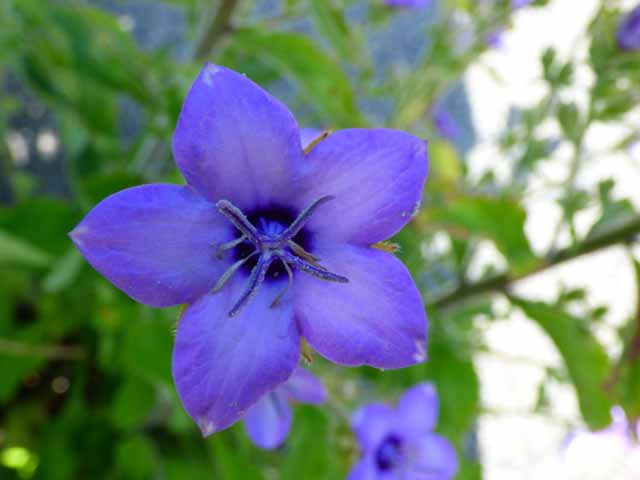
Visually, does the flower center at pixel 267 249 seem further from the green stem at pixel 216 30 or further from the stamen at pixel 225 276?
the green stem at pixel 216 30

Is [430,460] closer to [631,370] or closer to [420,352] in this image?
[631,370]

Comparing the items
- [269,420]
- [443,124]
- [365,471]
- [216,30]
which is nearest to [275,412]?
[269,420]

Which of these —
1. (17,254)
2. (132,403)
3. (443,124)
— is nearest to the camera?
(17,254)

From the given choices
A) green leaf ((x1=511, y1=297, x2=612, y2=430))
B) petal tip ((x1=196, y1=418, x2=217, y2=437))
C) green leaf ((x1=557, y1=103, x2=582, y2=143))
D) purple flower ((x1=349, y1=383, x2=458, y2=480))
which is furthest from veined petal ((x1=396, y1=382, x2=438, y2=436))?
petal tip ((x1=196, y1=418, x2=217, y2=437))

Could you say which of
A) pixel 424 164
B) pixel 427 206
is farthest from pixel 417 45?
pixel 424 164

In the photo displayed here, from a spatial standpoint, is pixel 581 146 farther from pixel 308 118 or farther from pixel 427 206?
pixel 308 118

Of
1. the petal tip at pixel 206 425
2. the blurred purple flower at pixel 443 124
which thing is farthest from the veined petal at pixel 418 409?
the blurred purple flower at pixel 443 124

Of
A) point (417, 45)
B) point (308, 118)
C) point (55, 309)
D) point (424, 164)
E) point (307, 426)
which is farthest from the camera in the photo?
point (417, 45)
